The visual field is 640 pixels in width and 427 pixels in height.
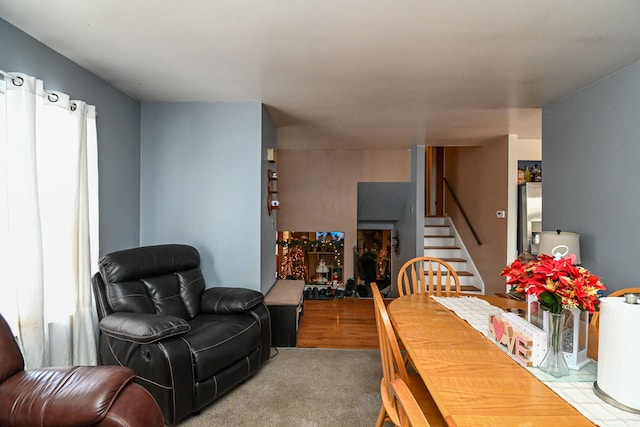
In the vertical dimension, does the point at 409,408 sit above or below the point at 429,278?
above

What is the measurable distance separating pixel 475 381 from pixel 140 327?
6.08 ft

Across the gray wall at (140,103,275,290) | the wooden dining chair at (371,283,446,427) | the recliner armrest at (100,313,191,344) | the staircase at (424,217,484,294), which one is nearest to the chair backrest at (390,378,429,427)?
the wooden dining chair at (371,283,446,427)

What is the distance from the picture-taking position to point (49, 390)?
1414mm

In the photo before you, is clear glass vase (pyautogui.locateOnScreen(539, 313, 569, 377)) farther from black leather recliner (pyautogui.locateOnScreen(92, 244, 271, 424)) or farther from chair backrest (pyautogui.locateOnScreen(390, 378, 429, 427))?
black leather recliner (pyautogui.locateOnScreen(92, 244, 271, 424))

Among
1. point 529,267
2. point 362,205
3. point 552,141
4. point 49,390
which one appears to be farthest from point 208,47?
point 362,205

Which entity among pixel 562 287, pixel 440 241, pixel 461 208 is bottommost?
pixel 440 241

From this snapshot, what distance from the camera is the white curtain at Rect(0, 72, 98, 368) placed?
1964mm

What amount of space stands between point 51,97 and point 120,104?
957 mm

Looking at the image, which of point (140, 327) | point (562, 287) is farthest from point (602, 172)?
point (140, 327)

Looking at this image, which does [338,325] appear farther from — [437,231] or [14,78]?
[14,78]

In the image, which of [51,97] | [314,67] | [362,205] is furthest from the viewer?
[362,205]

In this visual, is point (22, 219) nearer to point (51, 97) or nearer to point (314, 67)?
point (51, 97)

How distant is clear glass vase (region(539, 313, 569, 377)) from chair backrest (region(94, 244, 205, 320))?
2.49m

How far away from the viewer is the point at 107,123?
297 cm
